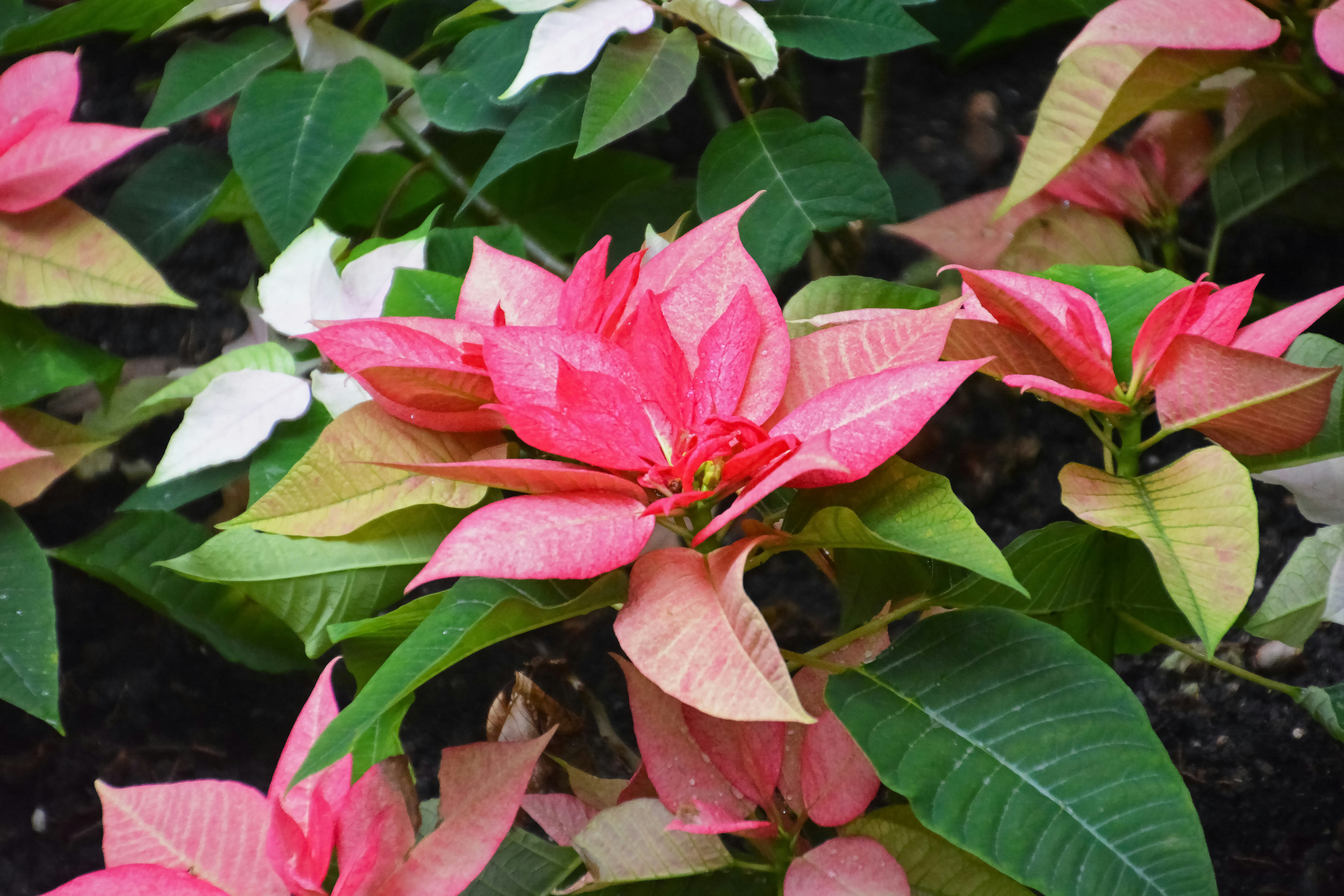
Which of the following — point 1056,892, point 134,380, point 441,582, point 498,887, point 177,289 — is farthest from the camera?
point 177,289

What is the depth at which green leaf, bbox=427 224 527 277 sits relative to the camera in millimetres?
579

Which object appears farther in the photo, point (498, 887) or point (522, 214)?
point (522, 214)

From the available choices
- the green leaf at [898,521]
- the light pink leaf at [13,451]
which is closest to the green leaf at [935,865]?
the green leaf at [898,521]

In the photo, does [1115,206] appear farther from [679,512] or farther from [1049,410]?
[679,512]

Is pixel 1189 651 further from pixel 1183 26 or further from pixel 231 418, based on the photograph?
pixel 231 418

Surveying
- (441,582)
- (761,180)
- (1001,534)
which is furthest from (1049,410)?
(441,582)

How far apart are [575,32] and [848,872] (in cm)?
47

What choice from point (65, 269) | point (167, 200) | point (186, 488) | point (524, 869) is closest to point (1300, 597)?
point (524, 869)

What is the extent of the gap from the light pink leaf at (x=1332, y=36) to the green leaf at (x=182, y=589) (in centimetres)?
65

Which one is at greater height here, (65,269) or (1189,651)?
(65,269)

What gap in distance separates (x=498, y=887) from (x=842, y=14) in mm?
529

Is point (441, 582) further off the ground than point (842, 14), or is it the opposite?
point (842, 14)

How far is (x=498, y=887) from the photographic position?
445mm

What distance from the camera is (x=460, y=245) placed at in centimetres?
59
